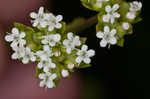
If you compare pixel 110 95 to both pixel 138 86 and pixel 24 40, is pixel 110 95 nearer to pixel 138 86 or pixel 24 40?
pixel 138 86

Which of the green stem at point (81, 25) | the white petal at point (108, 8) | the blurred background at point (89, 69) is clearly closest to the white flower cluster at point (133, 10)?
the white petal at point (108, 8)

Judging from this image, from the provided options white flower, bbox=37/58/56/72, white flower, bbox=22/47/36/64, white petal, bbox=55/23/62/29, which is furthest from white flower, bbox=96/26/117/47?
white flower, bbox=22/47/36/64

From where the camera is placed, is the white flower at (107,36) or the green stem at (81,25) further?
the green stem at (81,25)

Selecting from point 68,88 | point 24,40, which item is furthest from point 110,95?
point 24,40

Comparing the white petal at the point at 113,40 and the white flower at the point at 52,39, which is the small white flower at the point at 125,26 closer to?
the white petal at the point at 113,40

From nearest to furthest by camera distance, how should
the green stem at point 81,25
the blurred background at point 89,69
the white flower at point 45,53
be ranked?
→ the white flower at point 45,53 < the green stem at point 81,25 < the blurred background at point 89,69

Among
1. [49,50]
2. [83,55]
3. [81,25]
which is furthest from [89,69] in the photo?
[49,50]

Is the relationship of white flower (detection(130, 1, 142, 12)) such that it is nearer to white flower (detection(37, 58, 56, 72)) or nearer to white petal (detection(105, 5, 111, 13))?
white petal (detection(105, 5, 111, 13))
